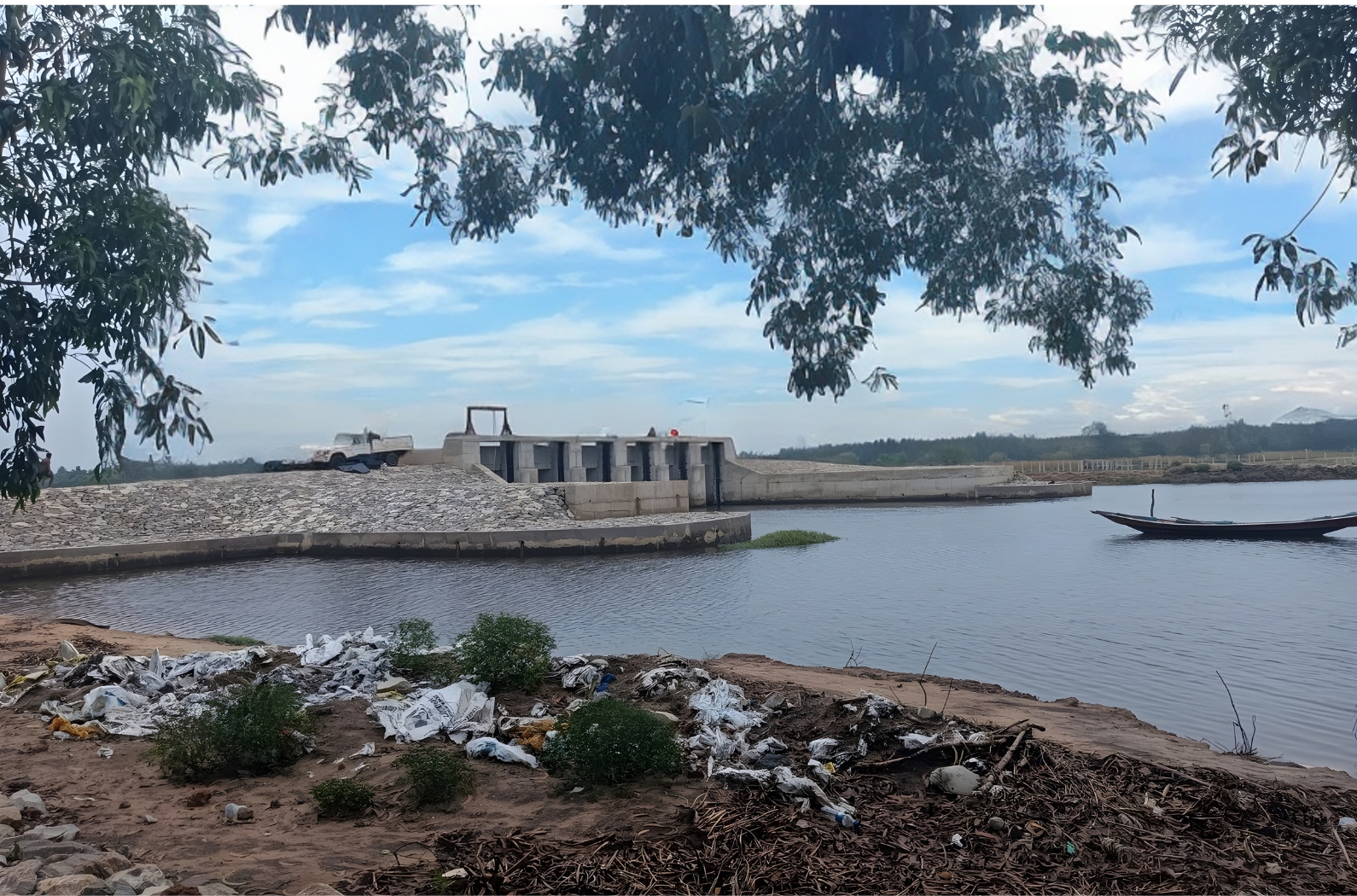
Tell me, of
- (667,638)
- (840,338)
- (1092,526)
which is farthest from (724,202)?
(1092,526)

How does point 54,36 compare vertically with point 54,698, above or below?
above

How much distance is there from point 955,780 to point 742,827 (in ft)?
4.72

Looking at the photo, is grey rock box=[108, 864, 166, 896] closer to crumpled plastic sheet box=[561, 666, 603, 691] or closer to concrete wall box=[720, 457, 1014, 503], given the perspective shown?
crumpled plastic sheet box=[561, 666, 603, 691]

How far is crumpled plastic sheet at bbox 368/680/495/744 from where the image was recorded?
22.0ft

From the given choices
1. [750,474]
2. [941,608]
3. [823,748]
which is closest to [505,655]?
[823,748]

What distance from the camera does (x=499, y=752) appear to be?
6.21m

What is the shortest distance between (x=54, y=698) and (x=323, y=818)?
430 cm

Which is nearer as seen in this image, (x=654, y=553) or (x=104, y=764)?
(x=104, y=764)

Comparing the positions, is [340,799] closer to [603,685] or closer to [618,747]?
[618,747]

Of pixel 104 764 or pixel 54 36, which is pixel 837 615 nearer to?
pixel 104 764

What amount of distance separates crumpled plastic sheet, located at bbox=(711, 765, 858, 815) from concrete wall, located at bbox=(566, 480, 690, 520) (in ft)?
88.9

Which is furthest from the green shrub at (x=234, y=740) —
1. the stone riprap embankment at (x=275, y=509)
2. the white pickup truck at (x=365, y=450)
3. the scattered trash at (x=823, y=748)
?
the white pickup truck at (x=365, y=450)

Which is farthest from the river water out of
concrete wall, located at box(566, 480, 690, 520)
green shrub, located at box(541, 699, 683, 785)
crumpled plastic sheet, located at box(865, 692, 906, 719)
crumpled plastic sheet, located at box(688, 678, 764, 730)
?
concrete wall, located at box(566, 480, 690, 520)

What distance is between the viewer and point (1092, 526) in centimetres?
3700
